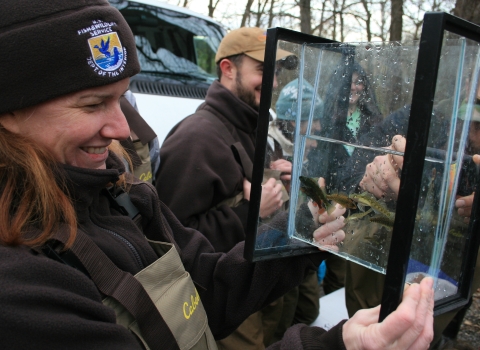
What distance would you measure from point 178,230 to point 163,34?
10.3ft

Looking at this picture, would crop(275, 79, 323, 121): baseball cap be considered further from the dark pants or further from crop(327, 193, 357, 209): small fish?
the dark pants

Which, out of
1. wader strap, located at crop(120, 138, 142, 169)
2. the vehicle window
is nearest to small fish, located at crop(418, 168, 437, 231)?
wader strap, located at crop(120, 138, 142, 169)

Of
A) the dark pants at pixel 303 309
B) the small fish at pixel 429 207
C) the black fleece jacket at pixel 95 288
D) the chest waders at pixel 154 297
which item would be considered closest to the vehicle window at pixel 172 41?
the dark pants at pixel 303 309

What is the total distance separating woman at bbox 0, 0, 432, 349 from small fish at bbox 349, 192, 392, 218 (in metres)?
0.13

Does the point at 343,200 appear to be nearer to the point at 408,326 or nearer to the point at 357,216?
the point at 357,216

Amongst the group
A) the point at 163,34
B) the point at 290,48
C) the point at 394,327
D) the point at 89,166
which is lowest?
the point at 394,327

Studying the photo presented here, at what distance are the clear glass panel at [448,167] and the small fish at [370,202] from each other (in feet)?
0.37

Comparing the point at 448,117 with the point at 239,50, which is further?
the point at 239,50

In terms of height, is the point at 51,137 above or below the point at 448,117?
below

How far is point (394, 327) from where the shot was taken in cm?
102

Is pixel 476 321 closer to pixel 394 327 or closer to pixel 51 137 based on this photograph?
pixel 394 327

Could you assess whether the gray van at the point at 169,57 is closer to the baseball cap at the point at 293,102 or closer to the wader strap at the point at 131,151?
the wader strap at the point at 131,151

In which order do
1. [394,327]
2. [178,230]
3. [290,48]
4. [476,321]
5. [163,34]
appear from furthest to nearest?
[163,34], [476,321], [178,230], [290,48], [394,327]

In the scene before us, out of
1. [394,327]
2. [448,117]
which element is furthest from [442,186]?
[394,327]
